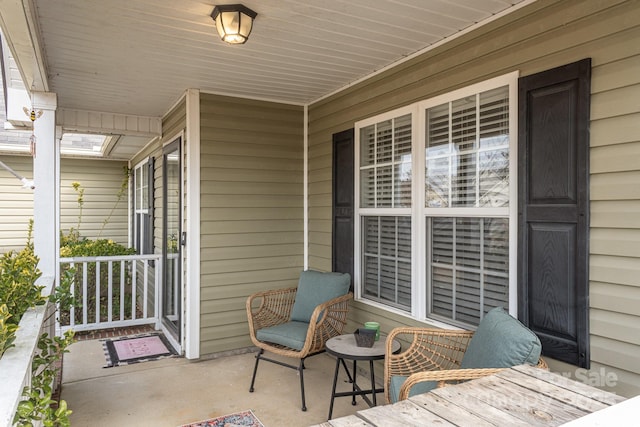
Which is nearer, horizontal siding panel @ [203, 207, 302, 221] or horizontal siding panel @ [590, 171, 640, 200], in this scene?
horizontal siding panel @ [590, 171, 640, 200]

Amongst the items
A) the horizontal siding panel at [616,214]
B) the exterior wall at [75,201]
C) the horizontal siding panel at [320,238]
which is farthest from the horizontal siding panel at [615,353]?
the exterior wall at [75,201]

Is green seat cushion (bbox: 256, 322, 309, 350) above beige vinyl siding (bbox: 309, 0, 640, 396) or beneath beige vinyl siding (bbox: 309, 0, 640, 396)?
beneath

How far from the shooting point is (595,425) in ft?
3.31

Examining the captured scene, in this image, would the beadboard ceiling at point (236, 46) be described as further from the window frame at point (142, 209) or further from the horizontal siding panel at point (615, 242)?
the window frame at point (142, 209)

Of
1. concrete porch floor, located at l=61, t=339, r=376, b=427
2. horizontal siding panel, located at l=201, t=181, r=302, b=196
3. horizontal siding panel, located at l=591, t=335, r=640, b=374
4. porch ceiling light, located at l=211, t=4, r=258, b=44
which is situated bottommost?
concrete porch floor, located at l=61, t=339, r=376, b=427

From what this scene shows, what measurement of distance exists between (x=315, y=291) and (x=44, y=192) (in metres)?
2.21

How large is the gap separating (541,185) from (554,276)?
0.47 metres

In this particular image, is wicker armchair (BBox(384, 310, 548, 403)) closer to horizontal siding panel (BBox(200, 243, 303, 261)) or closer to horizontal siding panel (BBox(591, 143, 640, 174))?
horizontal siding panel (BBox(591, 143, 640, 174))

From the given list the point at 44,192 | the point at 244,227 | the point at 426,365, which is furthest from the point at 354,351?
the point at 44,192

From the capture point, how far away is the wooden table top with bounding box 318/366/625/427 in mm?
1274

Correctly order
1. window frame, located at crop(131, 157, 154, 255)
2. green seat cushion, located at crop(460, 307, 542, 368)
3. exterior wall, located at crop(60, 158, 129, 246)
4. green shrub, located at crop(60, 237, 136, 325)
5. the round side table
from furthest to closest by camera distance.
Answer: exterior wall, located at crop(60, 158, 129, 246) < window frame, located at crop(131, 157, 154, 255) < green shrub, located at crop(60, 237, 136, 325) < the round side table < green seat cushion, located at crop(460, 307, 542, 368)

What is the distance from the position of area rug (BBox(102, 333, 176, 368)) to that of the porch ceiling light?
317 cm

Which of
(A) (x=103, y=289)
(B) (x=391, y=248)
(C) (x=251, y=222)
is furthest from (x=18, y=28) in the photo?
(A) (x=103, y=289)

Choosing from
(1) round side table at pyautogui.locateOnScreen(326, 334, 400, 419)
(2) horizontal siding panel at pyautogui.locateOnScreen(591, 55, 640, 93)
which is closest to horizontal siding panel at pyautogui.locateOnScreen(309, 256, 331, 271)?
(1) round side table at pyautogui.locateOnScreen(326, 334, 400, 419)
